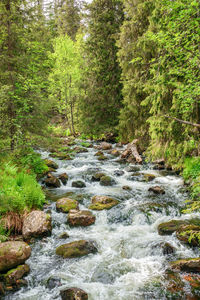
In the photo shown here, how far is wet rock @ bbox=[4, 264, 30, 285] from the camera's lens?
15.1ft

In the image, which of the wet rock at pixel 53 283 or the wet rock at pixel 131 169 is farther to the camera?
the wet rock at pixel 131 169

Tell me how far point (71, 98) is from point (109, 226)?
20874mm

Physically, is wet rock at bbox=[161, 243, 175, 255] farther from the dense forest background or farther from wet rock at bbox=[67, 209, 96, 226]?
wet rock at bbox=[67, 209, 96, 226]

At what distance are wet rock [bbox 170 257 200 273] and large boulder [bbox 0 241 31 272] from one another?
11.7 feet

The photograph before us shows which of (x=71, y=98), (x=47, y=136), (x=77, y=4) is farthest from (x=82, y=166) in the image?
(x=77, y=4)

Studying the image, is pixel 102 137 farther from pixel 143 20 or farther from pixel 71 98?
pixel 143 20

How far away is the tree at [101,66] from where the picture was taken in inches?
843

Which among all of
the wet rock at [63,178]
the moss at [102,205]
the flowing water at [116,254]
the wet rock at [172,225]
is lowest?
the flowing water at [116,254]

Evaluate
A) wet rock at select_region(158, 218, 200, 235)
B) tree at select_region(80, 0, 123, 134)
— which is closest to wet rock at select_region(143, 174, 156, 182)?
wet rock at select_region(158, 218, 200, 235)

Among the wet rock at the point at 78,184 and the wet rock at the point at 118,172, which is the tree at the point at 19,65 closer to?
the wet rock at the point at 78,184

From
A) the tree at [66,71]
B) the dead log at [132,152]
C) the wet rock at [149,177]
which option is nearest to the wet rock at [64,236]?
the wet rock at [149,177]

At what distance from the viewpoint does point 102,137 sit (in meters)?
23.9

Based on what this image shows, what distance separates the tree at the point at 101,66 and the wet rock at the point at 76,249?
1682 centimetres

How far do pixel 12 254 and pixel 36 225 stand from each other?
1561 mm
